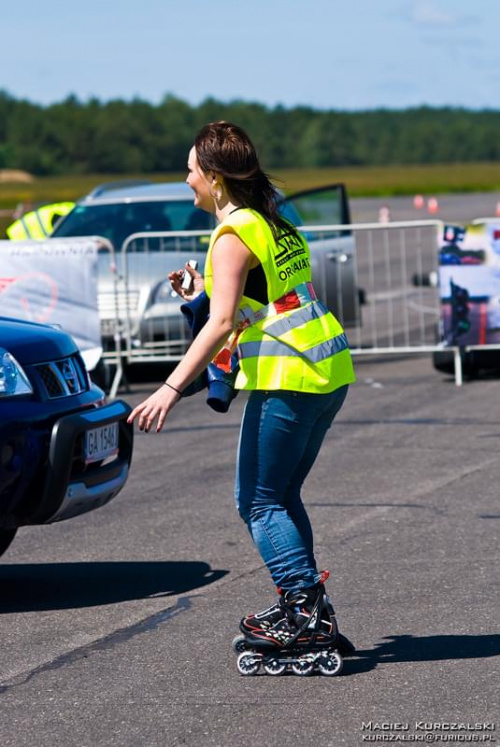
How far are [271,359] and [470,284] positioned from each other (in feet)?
26.6

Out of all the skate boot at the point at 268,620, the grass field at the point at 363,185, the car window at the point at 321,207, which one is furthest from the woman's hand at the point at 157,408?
the grass field at the point at 363,185

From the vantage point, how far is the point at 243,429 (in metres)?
4.78

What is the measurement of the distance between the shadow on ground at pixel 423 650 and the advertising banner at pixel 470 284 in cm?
762

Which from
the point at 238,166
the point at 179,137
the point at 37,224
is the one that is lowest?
the point at 179,137

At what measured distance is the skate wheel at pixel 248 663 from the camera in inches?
188

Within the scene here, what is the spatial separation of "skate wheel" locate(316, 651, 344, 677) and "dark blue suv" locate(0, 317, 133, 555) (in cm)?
151

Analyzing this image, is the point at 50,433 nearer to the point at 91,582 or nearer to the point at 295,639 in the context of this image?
the point at 91,582

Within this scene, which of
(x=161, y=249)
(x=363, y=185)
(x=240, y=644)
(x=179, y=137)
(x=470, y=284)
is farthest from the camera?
(x=179, y=137)

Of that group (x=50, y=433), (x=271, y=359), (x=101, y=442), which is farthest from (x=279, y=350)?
(x=101, y=442)

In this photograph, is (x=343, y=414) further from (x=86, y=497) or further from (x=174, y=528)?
(x=86, y=497)

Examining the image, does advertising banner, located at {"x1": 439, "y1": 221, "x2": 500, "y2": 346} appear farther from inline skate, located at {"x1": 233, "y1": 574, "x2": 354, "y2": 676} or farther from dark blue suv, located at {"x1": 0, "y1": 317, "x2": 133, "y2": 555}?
inline skate, located at {"x1": 233, "y1": 574, "x2": 354, "y2": 676}

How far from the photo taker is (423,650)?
5008mm

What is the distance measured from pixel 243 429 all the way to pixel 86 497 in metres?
1.38

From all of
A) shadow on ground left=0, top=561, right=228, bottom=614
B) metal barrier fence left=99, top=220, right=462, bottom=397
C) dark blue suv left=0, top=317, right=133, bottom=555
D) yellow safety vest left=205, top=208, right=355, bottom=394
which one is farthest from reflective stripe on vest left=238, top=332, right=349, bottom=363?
metal barrier fence left=99, top=220, right=462, bottom=397
